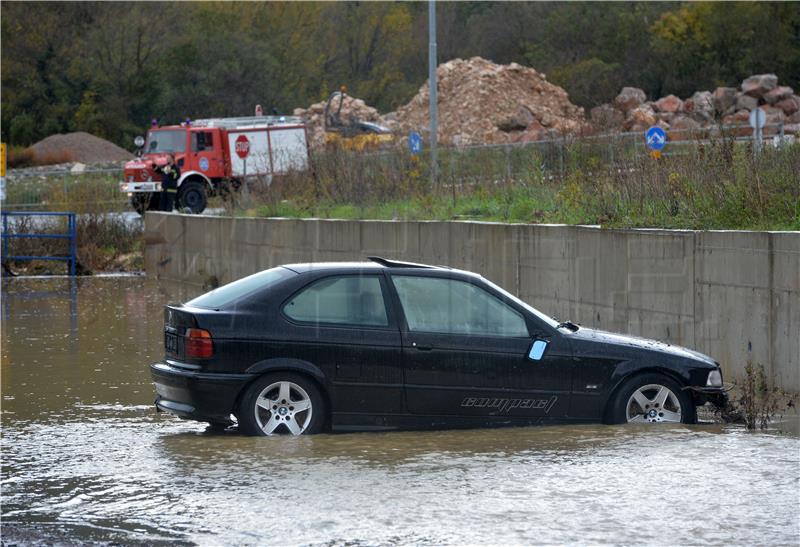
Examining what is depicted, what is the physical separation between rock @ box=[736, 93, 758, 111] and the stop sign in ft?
76.4

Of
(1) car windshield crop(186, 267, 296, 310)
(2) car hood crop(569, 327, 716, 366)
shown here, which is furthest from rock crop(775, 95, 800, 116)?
(1) car windshield crop(186, 267, 296, 310)

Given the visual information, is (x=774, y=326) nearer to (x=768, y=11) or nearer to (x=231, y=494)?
(x=231, y=494)

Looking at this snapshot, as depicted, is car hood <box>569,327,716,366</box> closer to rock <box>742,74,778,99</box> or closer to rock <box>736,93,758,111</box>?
rock <box>736,93,758,111</box>

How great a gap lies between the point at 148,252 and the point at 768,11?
148ft

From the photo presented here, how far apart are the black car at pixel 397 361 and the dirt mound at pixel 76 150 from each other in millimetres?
59313

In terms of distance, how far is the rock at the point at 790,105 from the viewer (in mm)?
53688

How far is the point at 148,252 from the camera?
99.2ft

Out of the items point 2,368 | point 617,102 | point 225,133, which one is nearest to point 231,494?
point 2,368

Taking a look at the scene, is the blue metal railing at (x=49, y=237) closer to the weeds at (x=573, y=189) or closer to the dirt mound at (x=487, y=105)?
the weeds at (x=573, y=189)

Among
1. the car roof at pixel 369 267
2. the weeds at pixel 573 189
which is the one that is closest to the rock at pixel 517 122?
the weeds at pixel 573 189

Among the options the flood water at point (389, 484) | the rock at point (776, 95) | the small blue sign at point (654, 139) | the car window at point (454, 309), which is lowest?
the flood water at point (389, 484)

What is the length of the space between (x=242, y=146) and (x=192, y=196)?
2.51 meters

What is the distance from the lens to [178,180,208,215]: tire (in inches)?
1463

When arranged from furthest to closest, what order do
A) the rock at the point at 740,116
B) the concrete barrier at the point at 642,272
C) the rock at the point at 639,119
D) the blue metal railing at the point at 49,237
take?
the rock at the point at 639,119, the rock at the point at 740,116, the blue metal railing at the point at 49,237, the concrete barrier at the point at 642,272
